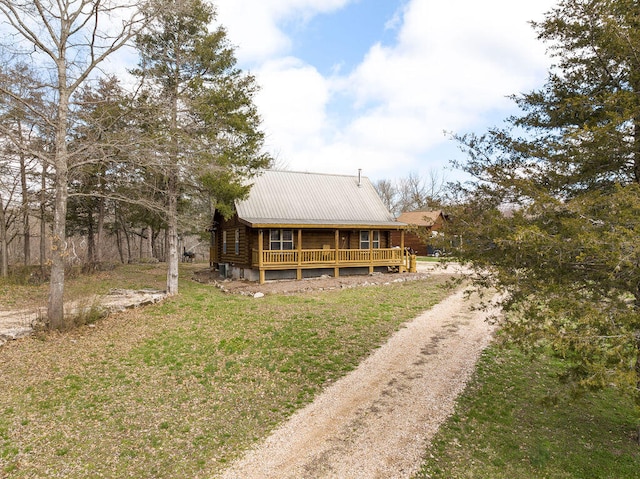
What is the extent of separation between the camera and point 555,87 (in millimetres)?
5699

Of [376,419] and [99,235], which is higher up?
[99,235]

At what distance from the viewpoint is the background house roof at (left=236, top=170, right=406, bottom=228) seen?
18438 millimetres

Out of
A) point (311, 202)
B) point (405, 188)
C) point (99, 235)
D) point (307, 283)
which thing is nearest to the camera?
point (307, 283)

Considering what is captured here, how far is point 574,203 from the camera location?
4.13 m

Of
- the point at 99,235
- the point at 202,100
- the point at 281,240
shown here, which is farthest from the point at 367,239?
the point at 99,235

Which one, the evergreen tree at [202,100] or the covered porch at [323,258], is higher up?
the evergreen tree at [202,100]

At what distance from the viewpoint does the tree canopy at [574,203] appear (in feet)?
11.9

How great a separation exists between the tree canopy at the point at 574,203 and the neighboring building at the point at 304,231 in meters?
12.2

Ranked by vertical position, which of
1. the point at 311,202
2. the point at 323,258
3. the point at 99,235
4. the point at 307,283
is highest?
the point at 311,202

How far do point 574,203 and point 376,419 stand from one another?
13.3 ft

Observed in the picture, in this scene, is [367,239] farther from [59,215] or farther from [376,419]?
[376,419]

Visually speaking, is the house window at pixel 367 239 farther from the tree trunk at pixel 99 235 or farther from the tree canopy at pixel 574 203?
the tree canopy at pixel 574 203

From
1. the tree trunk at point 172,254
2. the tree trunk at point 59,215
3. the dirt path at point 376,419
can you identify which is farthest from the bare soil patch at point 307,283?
the dirt path at point 376,419

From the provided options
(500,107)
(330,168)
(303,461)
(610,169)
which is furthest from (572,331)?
(330,168)
